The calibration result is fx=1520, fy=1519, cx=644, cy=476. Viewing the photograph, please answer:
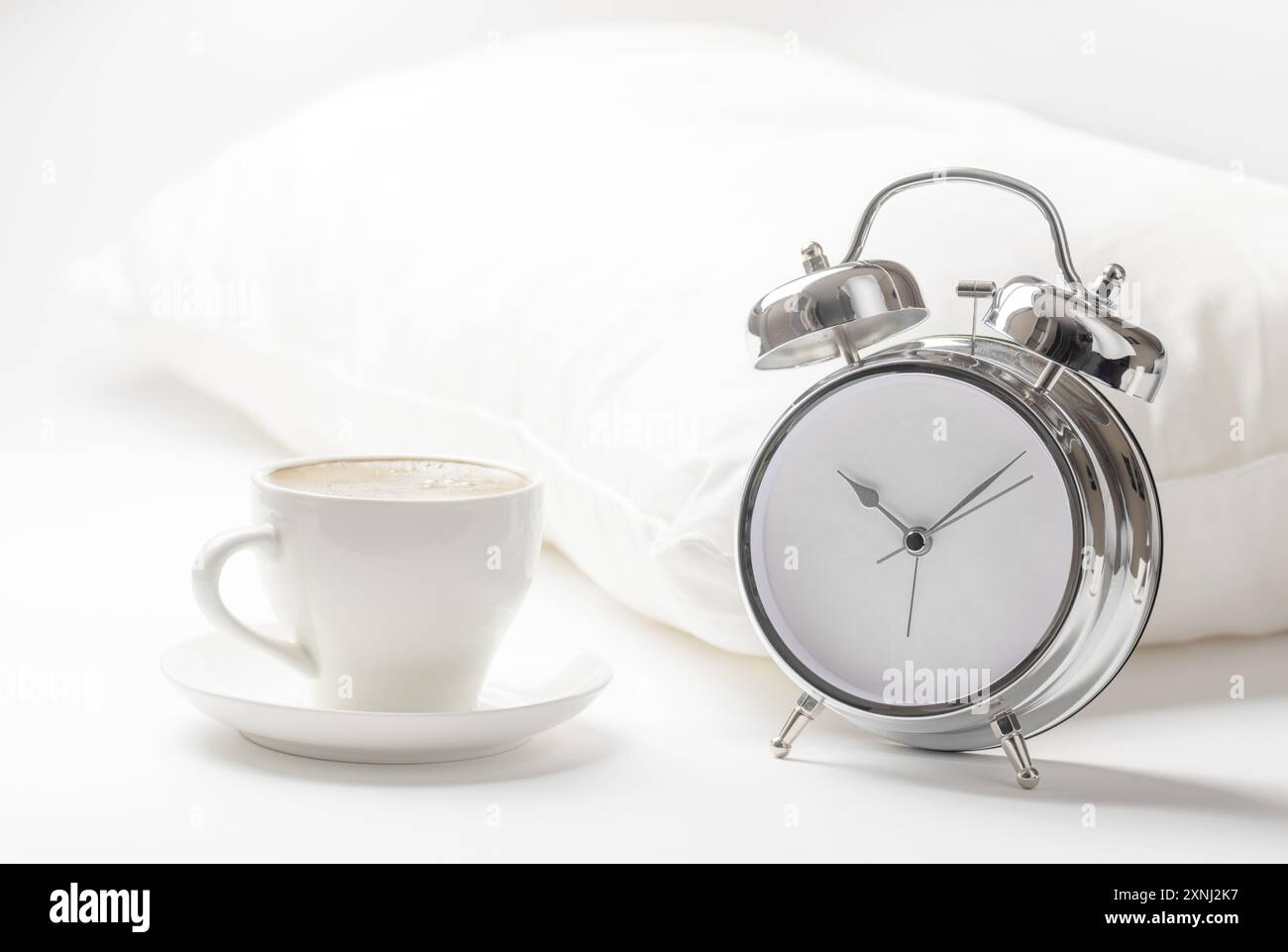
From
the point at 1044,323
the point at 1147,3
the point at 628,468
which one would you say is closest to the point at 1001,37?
the point at 1147,3

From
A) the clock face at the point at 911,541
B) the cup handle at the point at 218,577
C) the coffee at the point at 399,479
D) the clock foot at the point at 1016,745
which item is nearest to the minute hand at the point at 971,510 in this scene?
the clock face at the point at 911,541

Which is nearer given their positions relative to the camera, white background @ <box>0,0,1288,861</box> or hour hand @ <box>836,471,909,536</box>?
white background @ <box>0,0,1288,861</box>

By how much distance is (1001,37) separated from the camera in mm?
2035

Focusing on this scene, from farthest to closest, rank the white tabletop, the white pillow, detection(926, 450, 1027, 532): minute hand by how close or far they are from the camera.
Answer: the white pillow
detection(926, 450, 1027, 532): minute hand
the white tabletop

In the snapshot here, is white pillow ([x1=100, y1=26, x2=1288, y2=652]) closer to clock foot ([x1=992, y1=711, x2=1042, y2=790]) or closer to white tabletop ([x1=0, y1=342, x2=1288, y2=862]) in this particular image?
white tabletop ([x1=0, y1=342, x2=1288, y2=862])

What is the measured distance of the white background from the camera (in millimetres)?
744

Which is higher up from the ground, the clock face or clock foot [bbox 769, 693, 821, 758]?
the clock face

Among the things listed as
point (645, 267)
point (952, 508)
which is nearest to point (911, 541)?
point (952, 508)

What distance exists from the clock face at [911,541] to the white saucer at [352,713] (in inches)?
5.1

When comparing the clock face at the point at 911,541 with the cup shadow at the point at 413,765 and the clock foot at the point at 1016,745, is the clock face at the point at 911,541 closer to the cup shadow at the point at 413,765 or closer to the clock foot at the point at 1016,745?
the clock foot at the point at 1016,745

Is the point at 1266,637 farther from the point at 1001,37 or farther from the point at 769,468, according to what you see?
the point at 1001,37

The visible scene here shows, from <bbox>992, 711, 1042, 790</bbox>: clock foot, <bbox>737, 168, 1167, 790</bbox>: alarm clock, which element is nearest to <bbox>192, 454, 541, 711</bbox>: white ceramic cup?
<bbox>737, 168, 1167, 790</bbox>: alarm clock

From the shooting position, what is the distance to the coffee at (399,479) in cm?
85

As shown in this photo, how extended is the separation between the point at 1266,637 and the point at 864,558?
0.45m
